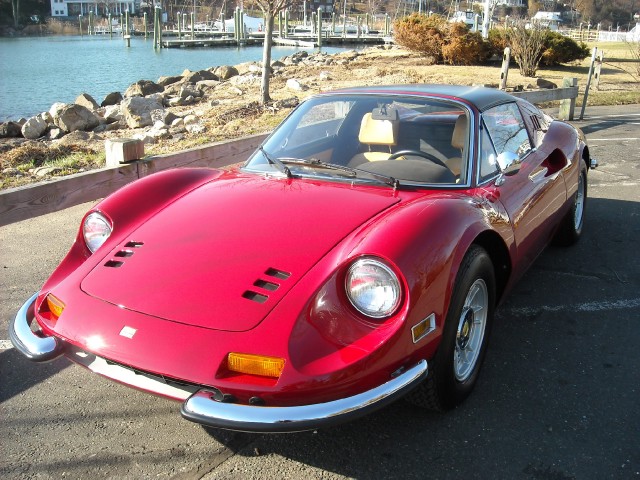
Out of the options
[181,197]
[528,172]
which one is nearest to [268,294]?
[181,197]

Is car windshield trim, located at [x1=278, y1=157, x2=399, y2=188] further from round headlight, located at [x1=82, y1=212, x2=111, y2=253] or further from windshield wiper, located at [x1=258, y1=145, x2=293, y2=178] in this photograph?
round headlight, located at [x1=82, y1=212, x2=111, y2=253]

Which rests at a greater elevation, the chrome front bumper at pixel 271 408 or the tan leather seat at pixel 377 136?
the tan leather seat at pixel 377 136

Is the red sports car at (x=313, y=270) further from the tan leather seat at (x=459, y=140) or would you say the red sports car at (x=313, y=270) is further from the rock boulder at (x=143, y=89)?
the rock boulder at (x=143, y=89)

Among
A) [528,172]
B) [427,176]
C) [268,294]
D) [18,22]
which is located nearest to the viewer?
[268,294]

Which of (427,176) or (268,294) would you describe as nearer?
(268,294)

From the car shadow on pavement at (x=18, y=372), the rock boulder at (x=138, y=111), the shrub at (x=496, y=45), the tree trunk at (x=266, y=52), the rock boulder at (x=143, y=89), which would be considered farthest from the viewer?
the shrub at (x=496, y=45)

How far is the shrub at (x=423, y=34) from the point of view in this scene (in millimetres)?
24484

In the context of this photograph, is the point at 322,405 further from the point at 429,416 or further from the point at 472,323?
the point at 472,323

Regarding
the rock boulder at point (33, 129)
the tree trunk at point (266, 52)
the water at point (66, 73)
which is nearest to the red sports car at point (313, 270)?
the tree trunk at point (266, 52)

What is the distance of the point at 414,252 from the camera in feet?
8.54

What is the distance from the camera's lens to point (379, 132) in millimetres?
3898

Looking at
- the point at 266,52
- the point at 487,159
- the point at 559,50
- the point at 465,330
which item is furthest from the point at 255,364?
the point at 559,50

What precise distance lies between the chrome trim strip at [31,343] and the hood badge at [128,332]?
358mm

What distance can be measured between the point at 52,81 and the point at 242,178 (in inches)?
1132
